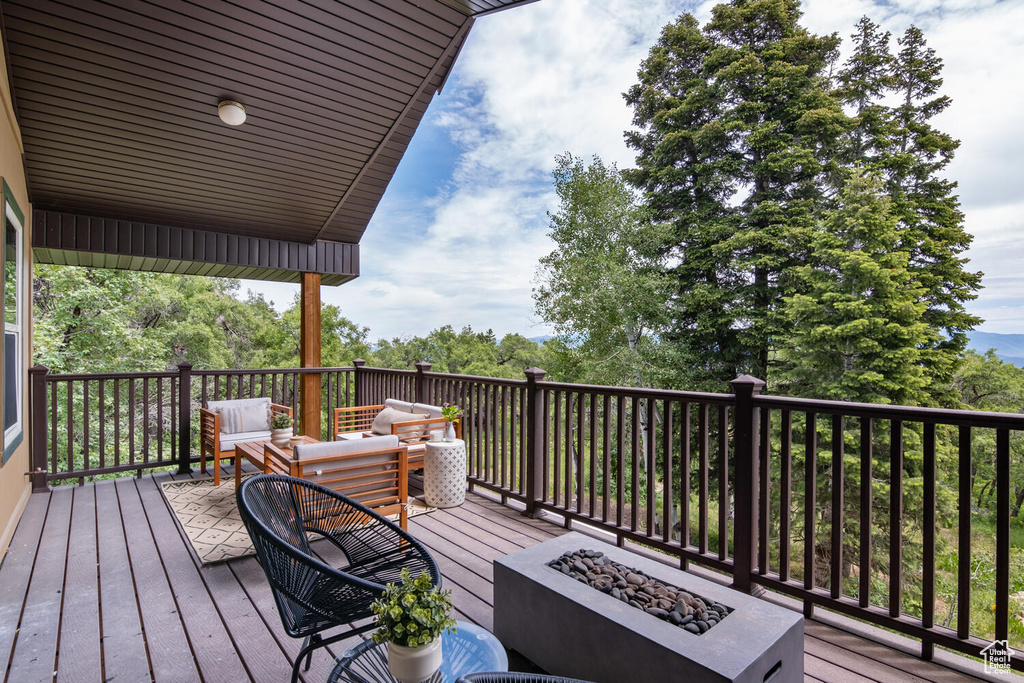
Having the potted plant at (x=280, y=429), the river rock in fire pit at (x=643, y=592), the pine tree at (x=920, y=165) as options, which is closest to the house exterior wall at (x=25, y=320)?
the potted plant at (x=280, y=429)

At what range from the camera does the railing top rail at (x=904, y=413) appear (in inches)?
70.1

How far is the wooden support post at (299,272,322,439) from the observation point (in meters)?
6.29

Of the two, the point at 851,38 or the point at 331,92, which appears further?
the point at 851,38

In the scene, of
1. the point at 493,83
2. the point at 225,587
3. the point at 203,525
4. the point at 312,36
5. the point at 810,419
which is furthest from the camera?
the point at 493,83

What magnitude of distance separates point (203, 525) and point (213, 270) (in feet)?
13.4

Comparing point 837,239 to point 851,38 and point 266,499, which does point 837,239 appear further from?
point 266,499

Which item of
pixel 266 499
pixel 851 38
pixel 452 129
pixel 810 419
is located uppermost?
pixel 452 129

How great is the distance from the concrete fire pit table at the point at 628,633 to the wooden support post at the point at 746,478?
74 cm

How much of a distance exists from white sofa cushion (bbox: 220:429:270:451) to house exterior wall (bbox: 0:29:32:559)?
4.39 ft

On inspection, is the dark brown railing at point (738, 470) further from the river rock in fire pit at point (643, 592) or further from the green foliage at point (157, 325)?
the green foliage at point (157, 325)

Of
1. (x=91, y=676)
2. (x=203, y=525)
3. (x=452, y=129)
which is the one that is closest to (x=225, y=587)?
(x=91, y=676)

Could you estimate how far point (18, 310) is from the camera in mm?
3914

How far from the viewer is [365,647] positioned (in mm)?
1499

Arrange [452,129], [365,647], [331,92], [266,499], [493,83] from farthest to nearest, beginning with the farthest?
[452,129]
[493,83]
[331,92]
[266,499]
[365,647]
